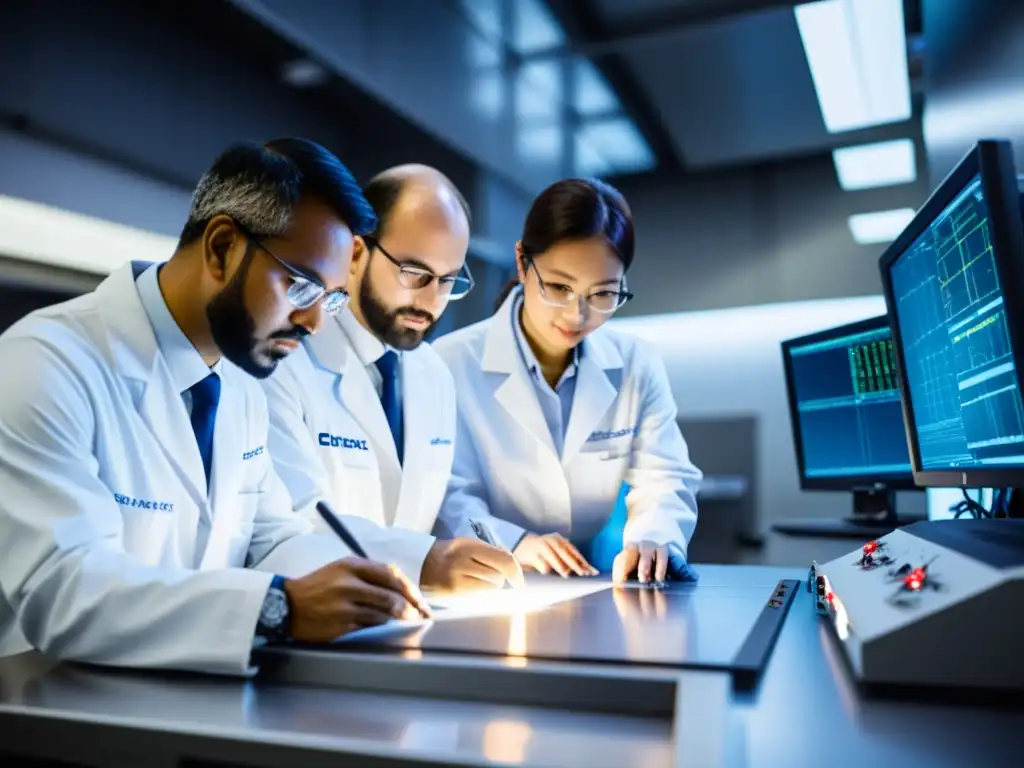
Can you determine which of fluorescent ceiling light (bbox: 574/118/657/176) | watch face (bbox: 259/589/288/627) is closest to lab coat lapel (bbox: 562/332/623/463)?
watch face (bbox: 259/589/288/627)

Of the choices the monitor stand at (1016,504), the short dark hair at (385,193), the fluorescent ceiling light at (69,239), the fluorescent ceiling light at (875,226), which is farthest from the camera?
the fluorescent ceiling light at (875,226)

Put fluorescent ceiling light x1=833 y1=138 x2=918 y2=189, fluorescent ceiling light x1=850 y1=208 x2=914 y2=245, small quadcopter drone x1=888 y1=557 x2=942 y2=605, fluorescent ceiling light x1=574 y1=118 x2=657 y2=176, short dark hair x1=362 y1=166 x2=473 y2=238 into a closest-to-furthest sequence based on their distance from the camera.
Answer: small quadcopter drone x1=888 y1=557 x2=942 y2=605
short dark hair x1=362 y1=166 x2=473 y2=238
fluorescent ceiling light x1=833 y1=138 x2=918 y2=189
fluorescent ceiling light x1=574 y1=118 x2=657 y2=176
fluorescent ceiling light x1=850 y1=208 x2=914 y2=245

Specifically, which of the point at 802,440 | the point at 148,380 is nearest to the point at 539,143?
the point at 802,440

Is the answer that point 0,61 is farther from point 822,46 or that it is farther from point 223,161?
point 822,46


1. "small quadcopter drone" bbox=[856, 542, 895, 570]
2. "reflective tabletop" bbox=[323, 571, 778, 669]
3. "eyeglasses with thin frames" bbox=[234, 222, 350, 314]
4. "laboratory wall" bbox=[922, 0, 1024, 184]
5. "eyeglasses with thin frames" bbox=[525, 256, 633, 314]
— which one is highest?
"laboratory wall" bbox=[922, 0, 1024, 184]

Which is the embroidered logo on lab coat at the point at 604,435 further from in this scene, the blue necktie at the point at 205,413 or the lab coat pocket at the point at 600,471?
the blue necktie at the point at 205,413

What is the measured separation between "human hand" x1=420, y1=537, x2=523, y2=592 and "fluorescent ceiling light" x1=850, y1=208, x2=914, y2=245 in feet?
13.4

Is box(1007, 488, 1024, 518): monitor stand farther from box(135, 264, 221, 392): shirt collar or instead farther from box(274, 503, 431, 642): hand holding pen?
box(135, 264, 221, 392): shirt collar

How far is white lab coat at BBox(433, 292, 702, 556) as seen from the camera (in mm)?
1996

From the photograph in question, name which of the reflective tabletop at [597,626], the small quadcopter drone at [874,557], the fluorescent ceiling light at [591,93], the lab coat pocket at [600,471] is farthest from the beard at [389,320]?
the fluorescent ceiling light at [591,93]

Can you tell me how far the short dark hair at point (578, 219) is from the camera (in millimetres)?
1890

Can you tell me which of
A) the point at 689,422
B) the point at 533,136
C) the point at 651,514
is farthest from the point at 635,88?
the point at 651,514

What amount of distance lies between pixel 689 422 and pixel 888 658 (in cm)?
437

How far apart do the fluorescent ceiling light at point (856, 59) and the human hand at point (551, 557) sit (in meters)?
2.29
